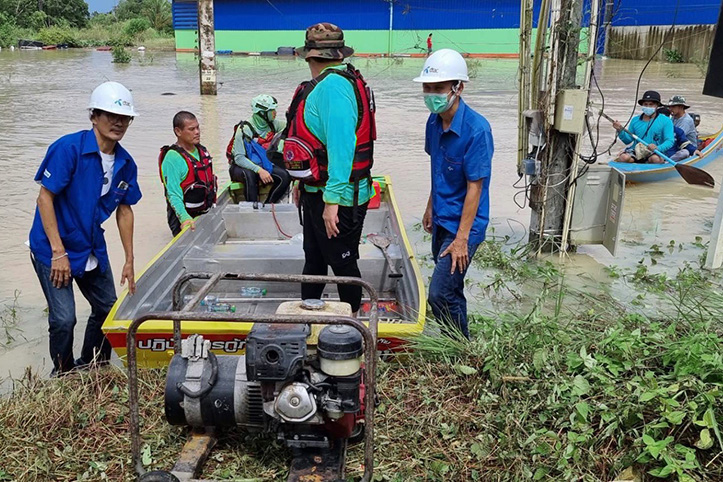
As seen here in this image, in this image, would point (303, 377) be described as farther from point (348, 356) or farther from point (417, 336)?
point (417, 336)

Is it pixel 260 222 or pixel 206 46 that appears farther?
pixel 206 46

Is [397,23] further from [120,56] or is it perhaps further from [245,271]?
[245,271]

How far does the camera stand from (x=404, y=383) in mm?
3229

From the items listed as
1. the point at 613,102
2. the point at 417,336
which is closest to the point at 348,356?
the point at 417,336

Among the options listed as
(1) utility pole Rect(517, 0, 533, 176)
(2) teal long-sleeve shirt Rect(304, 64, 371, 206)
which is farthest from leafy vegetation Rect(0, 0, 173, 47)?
(2) teal long-sleeve shirt Rect(304, 64, 371, 206)

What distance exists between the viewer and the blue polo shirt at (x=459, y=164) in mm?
3539

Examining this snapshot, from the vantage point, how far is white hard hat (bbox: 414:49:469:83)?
11.7 ft

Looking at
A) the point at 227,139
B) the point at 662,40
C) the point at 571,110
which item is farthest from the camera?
the point at 662,40

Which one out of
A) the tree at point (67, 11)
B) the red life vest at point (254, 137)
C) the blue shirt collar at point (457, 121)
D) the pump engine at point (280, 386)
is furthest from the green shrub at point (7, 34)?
the pump engine at point (280, 386)

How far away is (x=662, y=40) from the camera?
28.0 m

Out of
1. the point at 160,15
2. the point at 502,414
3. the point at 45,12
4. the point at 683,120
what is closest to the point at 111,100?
the point at 502,414

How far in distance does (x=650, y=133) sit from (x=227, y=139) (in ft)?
27.2

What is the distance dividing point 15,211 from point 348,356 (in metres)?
7.69

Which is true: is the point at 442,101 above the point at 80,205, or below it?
above
